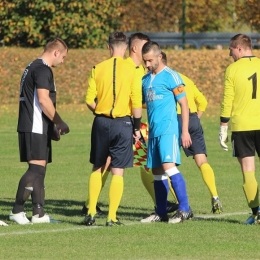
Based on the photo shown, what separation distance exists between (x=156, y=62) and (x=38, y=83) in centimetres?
125

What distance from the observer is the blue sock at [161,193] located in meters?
10.1

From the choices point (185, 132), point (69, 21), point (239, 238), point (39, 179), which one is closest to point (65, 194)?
point (39, 179)

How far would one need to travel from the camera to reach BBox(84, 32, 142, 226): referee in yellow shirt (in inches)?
382

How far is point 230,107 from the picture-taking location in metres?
9.68

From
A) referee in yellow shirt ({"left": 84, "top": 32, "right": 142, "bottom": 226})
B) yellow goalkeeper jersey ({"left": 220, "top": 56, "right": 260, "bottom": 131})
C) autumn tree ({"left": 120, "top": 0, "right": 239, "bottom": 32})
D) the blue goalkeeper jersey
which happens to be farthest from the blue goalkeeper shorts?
autumn tree ({"left": 120, "top": 0, "right": 239, "bottom": 32})

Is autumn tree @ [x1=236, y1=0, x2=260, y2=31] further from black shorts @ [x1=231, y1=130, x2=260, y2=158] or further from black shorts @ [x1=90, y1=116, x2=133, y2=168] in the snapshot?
black shorts @ [x1=90, y1=116, x2=133, y2=168]

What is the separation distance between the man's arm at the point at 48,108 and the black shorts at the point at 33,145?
0.76 ft

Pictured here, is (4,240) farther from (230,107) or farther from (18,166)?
(18,166)

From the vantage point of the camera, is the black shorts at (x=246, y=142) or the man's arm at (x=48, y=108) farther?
the man's arm at (x=48, y=108)

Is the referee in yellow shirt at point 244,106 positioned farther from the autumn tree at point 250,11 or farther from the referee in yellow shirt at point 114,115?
the autumn tree at point 250,11

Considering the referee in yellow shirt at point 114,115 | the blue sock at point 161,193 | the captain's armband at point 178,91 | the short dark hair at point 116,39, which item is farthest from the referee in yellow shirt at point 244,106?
the short dark hair at point 116,39

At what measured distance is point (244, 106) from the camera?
972 cm

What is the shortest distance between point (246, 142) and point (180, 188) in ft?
2.72

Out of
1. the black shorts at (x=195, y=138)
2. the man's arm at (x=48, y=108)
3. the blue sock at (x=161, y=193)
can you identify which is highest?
the man's arm at (x=48, y=108)
